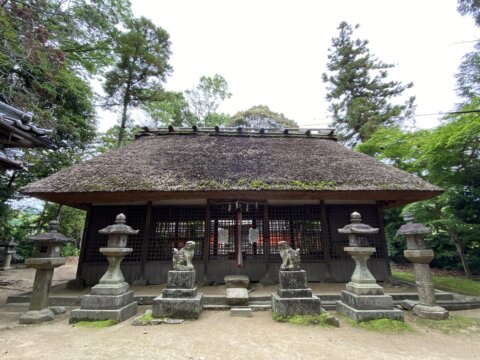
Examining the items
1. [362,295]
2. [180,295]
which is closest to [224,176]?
[180,295]

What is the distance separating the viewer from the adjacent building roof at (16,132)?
329 cm

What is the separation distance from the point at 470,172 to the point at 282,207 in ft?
25.9

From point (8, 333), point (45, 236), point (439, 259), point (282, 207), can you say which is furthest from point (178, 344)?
point (439, 259)

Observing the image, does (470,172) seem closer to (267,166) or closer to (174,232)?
(267,166)

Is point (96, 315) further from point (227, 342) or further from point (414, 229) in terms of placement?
point (414, 229)

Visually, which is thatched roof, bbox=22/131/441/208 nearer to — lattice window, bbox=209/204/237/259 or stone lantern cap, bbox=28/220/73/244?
lattice window, bbox=209/204/237/259

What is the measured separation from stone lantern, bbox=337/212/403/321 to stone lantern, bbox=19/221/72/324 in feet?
21.0

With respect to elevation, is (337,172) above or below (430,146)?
below

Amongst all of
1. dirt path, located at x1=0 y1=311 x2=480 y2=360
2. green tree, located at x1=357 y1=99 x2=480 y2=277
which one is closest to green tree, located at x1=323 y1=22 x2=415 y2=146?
green tree, located at x1=357 y1=99 x2=480 y2=277

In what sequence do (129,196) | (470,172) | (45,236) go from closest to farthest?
(45,236)
(129,196)
(470,172)

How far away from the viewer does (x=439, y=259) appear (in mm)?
11672

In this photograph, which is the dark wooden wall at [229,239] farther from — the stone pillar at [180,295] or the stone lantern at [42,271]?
the stone lantern at [42,271]

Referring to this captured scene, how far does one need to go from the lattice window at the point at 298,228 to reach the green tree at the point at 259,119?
1653 cm

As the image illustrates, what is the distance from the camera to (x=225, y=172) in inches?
290
